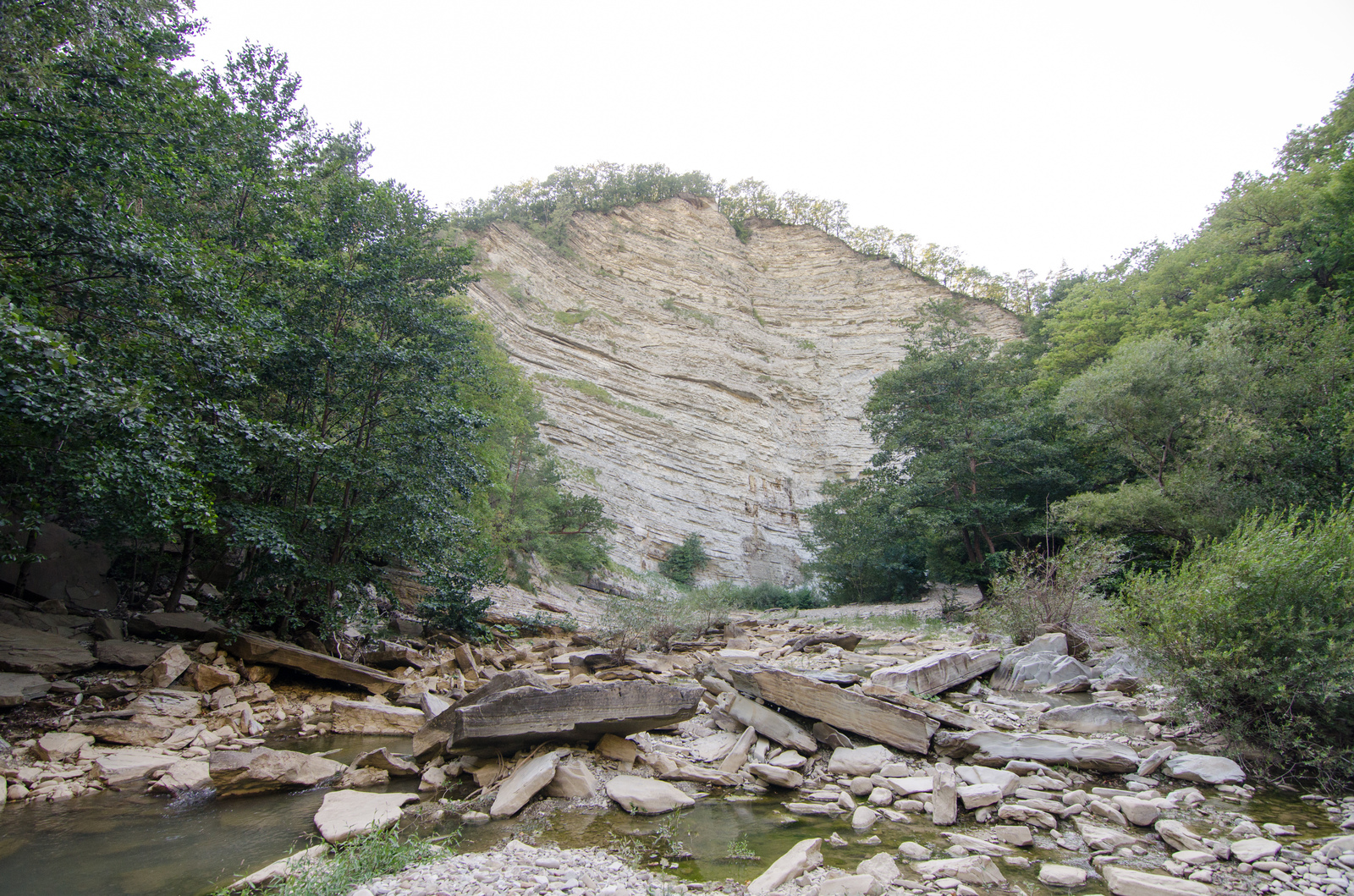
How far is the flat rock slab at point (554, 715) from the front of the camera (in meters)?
4.89

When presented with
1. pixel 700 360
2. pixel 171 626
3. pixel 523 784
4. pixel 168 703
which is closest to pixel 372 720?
pixel 168 703

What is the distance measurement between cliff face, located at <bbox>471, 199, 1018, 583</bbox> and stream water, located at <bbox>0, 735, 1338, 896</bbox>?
77.1ft

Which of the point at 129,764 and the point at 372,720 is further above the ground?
the point at 129,764

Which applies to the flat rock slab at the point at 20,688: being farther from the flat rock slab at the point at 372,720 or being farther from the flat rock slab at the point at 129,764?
the flat rock slab at the point at 372,720

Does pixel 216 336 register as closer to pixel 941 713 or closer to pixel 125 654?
pixel 125 654

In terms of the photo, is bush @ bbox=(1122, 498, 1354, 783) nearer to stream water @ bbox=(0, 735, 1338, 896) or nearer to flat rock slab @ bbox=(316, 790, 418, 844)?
stream water @ bbox=(0, 735, 1338, 896)

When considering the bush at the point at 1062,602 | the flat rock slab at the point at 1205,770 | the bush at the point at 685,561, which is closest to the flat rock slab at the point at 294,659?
the flat rock slab at the point at 1205,770

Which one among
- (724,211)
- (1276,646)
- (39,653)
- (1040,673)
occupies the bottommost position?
(1040,673)

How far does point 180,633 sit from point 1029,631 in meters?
13.3

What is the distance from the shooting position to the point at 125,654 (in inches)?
274

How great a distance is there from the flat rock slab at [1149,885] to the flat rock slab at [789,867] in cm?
160

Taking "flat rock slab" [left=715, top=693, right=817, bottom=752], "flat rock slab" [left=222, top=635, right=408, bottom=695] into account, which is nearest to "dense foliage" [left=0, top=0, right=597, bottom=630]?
"flat rock slab" [left=222, top=635, right=408, bottom=695]

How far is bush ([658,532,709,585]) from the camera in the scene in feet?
95.9

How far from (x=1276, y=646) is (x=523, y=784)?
6632 mm
